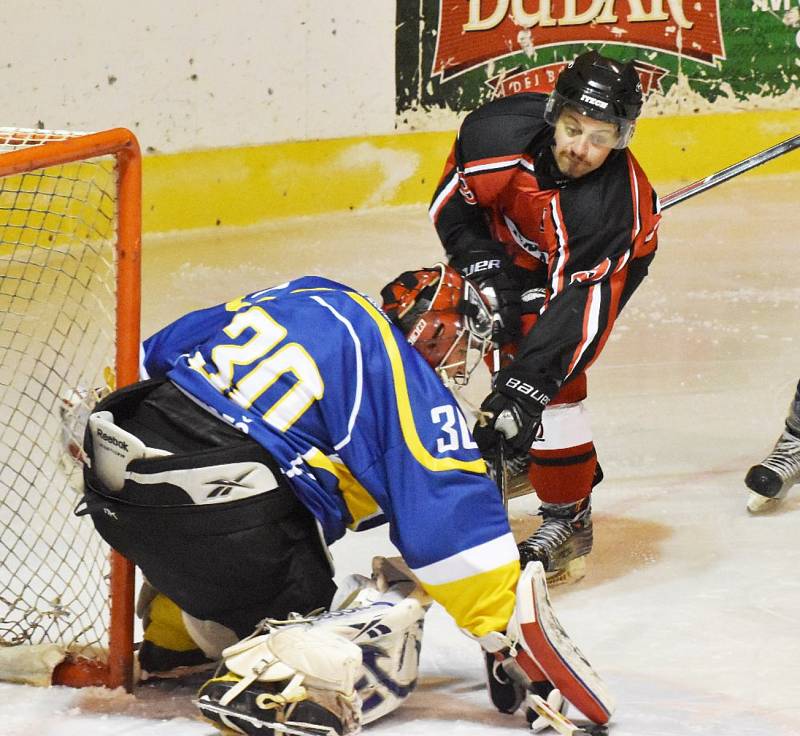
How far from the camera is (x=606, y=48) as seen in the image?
5383 millimetres

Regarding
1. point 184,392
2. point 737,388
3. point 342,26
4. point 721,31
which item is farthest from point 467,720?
point 721,31

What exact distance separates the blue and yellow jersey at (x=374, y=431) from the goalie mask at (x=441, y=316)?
0.06m

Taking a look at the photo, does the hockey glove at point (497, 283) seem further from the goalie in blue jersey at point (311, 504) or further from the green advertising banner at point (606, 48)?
the green advertising banner at point (606, 48)

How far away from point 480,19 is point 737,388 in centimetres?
210

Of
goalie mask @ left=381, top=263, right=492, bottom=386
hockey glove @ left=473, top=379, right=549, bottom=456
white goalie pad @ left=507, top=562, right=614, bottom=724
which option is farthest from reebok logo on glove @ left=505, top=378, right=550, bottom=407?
white goalie pad @ left=507, top=562, right=614, bottom=724

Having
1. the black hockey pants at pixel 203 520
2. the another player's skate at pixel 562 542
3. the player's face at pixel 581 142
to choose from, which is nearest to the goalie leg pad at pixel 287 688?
the black hockey pants at pixel 203 520

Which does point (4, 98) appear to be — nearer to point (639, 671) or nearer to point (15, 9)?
point (15, 9)

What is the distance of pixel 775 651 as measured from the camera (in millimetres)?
2213

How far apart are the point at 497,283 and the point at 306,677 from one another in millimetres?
723

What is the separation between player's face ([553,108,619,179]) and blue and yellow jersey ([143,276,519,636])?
672mm

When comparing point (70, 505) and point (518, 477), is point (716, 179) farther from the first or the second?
point (70, 505)

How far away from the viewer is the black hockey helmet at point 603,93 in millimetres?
2264

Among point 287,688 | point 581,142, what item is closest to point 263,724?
point 287,688

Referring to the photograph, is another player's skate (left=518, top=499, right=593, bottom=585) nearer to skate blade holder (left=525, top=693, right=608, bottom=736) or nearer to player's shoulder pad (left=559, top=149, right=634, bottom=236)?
player's shoulder pad (left=559, top=149, right=634, bottom=236)
